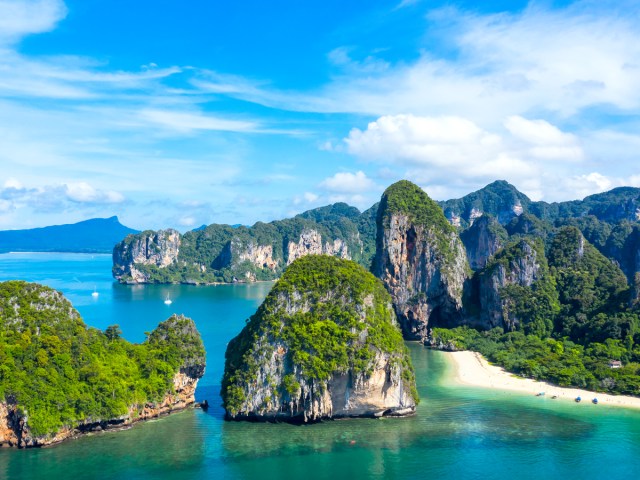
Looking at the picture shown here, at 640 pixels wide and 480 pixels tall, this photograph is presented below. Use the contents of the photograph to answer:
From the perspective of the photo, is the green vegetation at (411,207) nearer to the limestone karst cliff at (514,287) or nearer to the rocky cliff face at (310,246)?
the limestone karst cliff at (514,287)

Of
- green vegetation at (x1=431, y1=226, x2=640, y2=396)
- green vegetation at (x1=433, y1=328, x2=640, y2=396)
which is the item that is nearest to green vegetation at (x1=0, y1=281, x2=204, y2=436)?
green vegetation at (x1=433, y1=328, x2=640, y2=396)

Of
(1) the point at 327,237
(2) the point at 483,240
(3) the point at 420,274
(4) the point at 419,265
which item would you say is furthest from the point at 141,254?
(3) the point at 420,274

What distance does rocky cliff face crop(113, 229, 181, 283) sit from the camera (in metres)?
146

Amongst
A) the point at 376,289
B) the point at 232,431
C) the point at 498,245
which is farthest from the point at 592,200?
the point at 232,431

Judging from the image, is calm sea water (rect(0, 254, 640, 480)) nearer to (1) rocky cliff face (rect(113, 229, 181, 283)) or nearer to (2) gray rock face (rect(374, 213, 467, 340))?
(2) gray rock face (rect(374, 213, 467, 340))

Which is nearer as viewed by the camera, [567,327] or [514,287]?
[567,327]

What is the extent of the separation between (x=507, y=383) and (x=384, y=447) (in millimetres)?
20647

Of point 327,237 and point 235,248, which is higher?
point 327,237

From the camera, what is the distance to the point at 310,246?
560ft

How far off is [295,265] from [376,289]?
6511mm

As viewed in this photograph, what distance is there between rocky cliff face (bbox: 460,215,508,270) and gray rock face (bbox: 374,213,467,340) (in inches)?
2348

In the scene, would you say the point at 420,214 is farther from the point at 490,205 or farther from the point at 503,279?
the point at 490,205

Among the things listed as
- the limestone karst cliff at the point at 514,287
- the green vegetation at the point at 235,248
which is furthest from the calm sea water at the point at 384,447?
the green vegetation at the point at 235,248

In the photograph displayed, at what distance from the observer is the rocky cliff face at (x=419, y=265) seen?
73125mm
